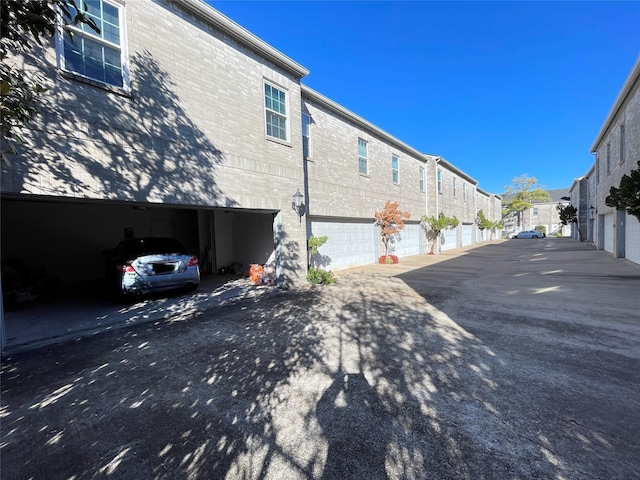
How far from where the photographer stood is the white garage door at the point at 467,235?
87.4 ft

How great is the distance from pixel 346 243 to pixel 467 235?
807 inches

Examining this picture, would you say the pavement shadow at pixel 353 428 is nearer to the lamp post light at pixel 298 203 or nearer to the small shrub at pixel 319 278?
the small shrub at pixel 319 278

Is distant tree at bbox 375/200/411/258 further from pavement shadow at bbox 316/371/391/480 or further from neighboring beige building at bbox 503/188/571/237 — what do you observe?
neighboring beige building at bbox 503/188/571/237

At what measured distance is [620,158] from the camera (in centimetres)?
1268

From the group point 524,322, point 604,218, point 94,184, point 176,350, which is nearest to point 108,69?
point 94,184

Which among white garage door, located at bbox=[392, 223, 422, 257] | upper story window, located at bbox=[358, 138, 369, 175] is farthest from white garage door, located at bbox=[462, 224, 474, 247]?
upper story window, located at bbox=[358, 138, 369, 175]

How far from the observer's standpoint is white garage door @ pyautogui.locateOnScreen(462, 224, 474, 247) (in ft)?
87.4

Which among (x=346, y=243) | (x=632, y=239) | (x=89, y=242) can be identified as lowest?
(x=632, y=239)

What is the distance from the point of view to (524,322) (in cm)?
501

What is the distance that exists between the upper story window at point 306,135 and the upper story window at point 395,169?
22.1 feet

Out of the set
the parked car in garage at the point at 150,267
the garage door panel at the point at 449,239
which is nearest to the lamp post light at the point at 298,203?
the parked car in garage at the point at 150,267

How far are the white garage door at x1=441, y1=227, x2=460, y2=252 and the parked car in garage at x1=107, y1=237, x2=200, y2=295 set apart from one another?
1884 cm

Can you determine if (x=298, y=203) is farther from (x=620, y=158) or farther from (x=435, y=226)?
(x=620, y=158)

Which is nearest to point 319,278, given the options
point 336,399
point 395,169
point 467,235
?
point 336,399
